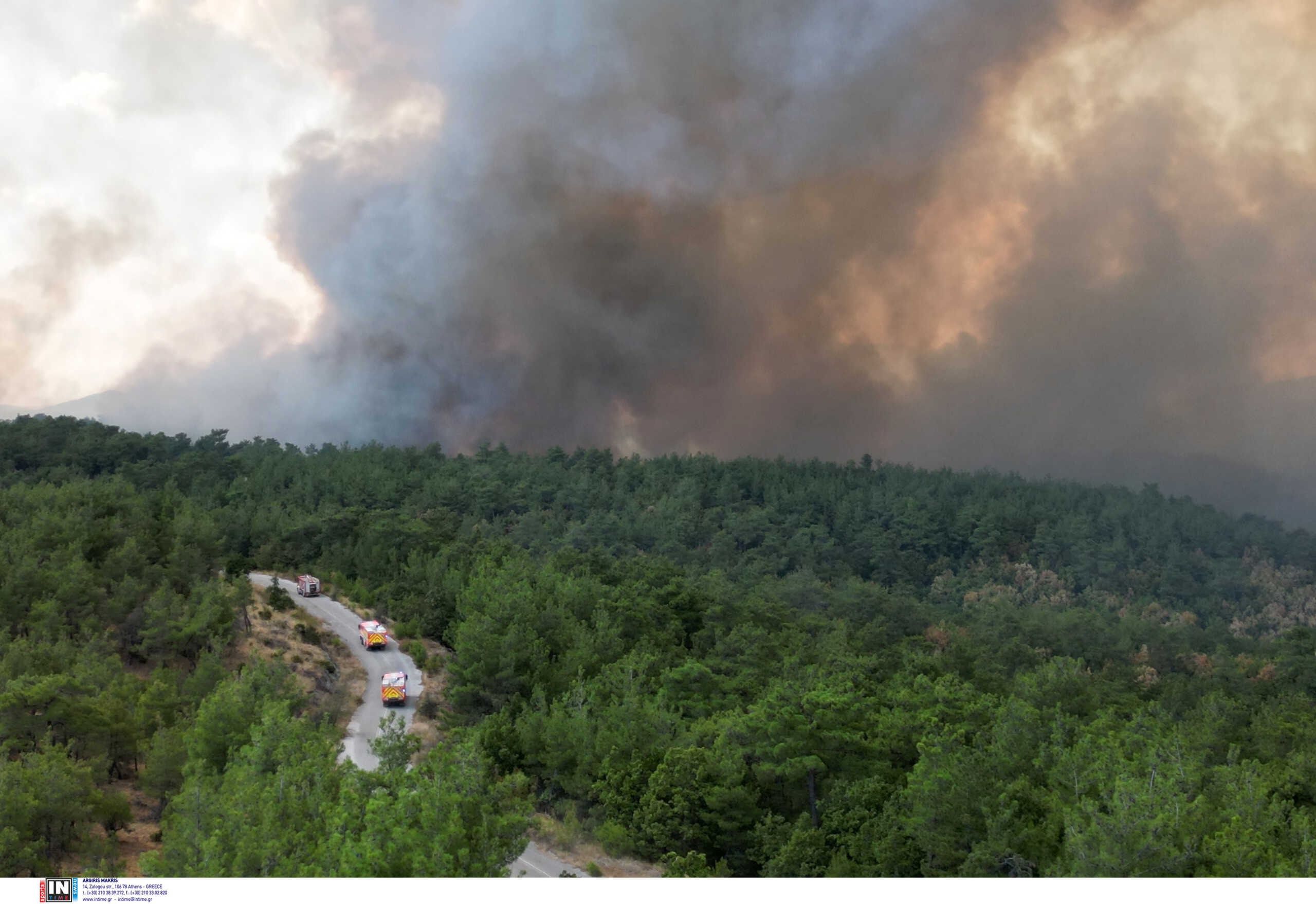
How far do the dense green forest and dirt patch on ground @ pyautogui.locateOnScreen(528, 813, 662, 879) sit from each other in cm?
83

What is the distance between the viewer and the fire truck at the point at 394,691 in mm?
57156

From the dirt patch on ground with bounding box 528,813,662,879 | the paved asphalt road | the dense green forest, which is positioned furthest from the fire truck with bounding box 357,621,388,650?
the dirt patch on ground with bounding box 528,813,662,879

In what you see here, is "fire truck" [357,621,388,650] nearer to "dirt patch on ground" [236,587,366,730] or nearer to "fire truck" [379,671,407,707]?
"dirt patch on ground" [236,587,366,730]

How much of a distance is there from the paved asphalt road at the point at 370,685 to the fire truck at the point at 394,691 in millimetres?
331

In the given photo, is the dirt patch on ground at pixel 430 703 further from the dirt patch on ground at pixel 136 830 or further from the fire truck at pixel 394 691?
the dirt patch on ground at pixel 136 830

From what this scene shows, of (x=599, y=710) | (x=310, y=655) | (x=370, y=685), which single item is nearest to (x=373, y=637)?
(x=310, y=655)

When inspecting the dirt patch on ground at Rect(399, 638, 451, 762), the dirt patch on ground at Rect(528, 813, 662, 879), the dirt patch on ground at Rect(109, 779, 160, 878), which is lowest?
the dirt patch on ground at Rect(528, 813, 662, 879)

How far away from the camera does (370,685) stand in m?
62.2

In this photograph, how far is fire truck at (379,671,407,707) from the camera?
5716cm

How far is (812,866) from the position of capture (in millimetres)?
37844

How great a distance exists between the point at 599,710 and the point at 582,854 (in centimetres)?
1319
